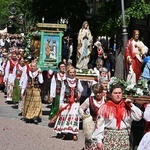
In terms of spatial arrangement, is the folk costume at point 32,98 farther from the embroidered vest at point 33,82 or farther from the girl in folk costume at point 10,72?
the girl in folk costume at point 10,72

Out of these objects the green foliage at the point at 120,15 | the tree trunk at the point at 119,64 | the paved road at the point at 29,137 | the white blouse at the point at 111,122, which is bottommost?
the paved road at the point at 29,137

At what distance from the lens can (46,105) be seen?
16984 mm

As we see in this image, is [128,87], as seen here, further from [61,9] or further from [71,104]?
[61,9]

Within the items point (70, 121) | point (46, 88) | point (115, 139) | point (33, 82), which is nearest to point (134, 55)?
point (33, 82)

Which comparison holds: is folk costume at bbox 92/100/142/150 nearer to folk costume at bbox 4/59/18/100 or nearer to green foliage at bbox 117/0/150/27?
folk costume at bbox 4/59/18/100

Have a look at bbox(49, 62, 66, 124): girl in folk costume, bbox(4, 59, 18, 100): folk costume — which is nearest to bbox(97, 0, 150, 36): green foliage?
bbox(4, 59, 18, 100): folk costume

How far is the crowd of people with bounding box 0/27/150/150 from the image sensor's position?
6.74m

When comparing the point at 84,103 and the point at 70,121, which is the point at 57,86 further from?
the point at 84,103

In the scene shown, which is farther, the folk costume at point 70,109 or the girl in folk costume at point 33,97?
the girl in folk costume at point 33,97

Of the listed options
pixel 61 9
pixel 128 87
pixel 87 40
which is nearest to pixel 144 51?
pixel 87 40

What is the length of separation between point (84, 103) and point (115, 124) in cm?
176

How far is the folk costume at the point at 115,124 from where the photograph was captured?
22.0 ft

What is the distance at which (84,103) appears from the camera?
8.45 metres

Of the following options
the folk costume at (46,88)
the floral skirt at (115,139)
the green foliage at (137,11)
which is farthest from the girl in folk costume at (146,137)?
the green foliage at (137,11)
